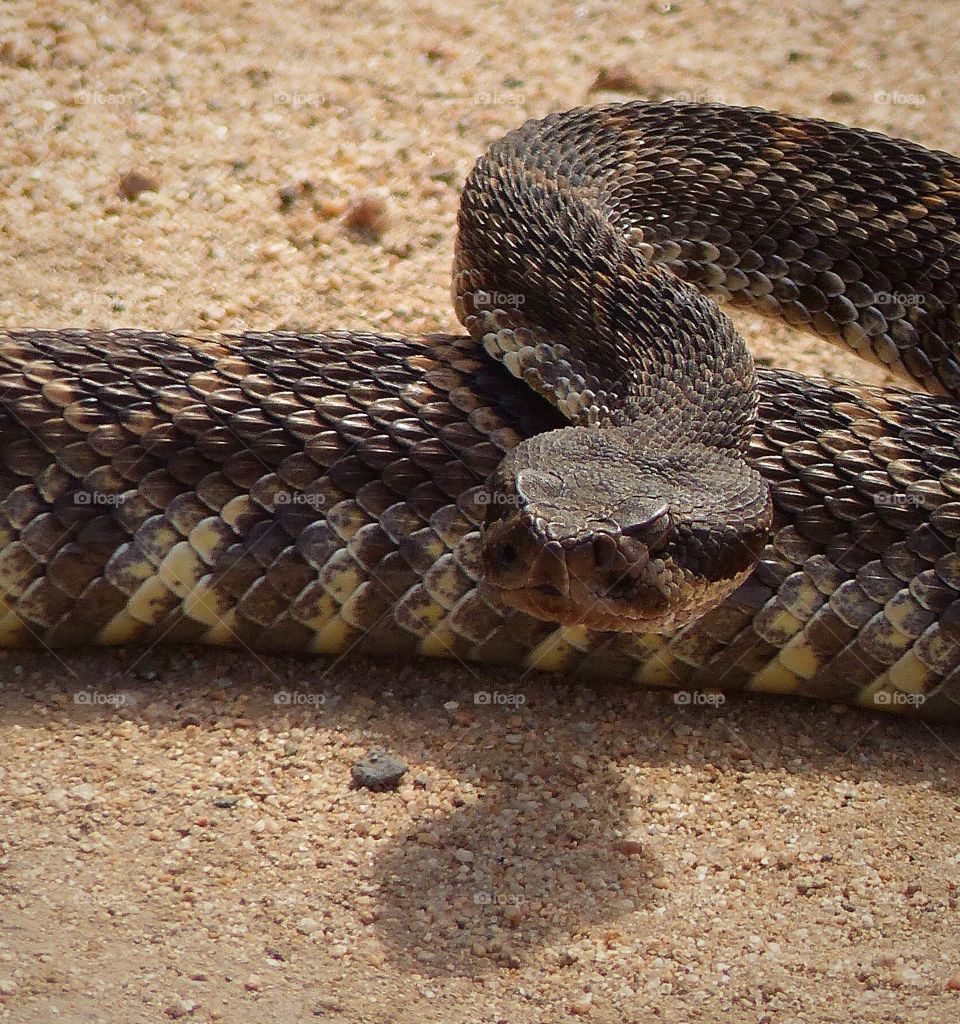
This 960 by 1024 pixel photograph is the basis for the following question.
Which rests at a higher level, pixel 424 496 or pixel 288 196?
pixel 424 496

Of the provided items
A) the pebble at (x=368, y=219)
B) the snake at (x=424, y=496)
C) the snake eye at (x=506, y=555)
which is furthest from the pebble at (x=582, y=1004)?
the pebble at (x=368, y=219)

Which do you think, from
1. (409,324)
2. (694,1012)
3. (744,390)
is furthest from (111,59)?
(694,1012)

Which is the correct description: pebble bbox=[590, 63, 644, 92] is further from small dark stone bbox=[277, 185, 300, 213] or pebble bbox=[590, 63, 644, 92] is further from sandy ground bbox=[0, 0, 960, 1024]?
sandy ground bbox=[0, 0, 960, 1024]

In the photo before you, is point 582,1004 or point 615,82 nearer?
point 582,1004

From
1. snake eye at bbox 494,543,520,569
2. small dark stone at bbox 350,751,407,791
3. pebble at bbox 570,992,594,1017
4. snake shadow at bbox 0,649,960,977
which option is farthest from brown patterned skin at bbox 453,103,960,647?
pebble at bbox 570,992,594,1017

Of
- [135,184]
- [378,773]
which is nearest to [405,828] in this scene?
[378,773]

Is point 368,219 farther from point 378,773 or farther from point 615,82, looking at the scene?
point 378,773

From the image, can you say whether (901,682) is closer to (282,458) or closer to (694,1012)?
(694,1012)
